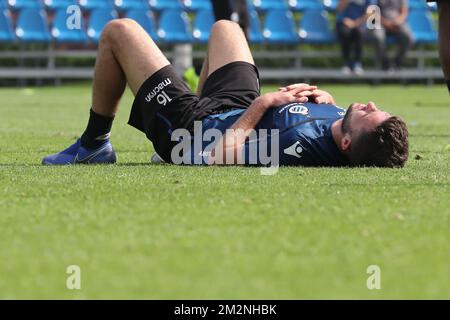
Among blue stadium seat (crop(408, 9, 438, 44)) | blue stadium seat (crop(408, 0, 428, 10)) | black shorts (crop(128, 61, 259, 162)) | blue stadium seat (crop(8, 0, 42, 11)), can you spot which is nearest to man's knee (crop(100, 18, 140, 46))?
black shorts (crop(128, 61, 259, 162))

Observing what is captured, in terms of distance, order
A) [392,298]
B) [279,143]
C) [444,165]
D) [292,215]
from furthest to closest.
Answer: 1. [444,165]
2. [279,143]
3. [292,215]
4. [392,298]

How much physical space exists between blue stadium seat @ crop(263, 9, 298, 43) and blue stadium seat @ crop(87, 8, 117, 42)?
10.5ft

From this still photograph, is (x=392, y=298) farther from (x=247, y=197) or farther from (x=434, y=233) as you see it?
(x=247, y=197)

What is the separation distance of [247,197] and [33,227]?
1.14 metres

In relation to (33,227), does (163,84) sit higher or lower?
higher

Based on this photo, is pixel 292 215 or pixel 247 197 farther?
pixel 247 197

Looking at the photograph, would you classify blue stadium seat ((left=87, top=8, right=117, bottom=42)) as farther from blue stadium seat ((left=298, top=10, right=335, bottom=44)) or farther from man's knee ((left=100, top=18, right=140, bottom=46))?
man's knee ((left=100, top=18, right=140, bottom=46))

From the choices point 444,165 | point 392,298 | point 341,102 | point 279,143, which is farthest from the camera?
point 341,102

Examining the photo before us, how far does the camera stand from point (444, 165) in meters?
6.36

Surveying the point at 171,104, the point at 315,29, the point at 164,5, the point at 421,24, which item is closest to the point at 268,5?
the point at 315,29

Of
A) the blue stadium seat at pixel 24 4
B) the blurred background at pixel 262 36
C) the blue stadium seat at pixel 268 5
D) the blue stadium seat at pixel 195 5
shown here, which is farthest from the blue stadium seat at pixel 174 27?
the blue stadium seat at pixel 24 4

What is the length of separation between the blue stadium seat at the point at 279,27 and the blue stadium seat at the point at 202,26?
1186 millimetres

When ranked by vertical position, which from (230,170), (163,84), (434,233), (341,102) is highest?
(341,102)

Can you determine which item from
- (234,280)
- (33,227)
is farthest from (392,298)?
(33,227)
